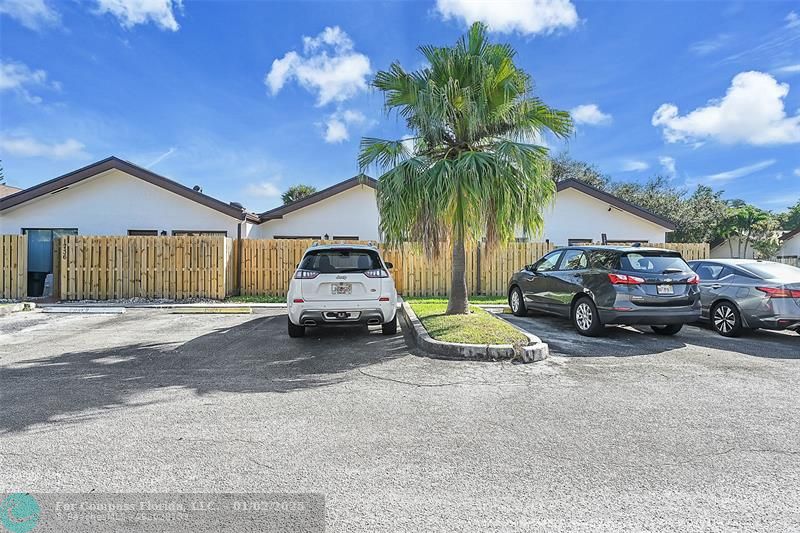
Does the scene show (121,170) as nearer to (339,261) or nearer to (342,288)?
(339,261)

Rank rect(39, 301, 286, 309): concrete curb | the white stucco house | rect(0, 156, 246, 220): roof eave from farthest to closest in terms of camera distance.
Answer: the white stucco house
rect(0, 156, 246, 220): roof eave
rect(39, 301, 286, 309): concrete curb

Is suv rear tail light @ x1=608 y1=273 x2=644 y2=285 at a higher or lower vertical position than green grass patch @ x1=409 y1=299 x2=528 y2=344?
higher

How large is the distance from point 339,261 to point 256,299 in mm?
7716

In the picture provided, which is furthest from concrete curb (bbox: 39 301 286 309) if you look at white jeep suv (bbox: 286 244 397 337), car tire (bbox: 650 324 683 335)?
car tire (bbox: 650 324 683 335)

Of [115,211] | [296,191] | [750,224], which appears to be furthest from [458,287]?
[296,191]

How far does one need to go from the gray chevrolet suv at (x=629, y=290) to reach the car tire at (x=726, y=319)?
99 cm

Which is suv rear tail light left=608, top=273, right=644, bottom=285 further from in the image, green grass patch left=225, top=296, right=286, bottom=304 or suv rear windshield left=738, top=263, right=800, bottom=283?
green grass patch left=225, top=296, right=286, bottom=304

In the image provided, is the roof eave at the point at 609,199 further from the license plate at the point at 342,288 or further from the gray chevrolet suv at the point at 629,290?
the license plate at the point at 342,288

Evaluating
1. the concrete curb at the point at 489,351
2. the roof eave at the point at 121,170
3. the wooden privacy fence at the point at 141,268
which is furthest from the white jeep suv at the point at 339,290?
the roof eave at the point at 121,170

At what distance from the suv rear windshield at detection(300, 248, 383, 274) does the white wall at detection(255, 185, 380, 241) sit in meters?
10.4

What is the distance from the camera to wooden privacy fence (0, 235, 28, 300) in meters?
13.6

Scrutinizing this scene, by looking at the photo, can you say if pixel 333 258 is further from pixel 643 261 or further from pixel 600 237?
pixel 600 237

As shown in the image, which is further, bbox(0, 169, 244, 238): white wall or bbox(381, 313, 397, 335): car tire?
bbox(0, 169, 244, 238): white wall

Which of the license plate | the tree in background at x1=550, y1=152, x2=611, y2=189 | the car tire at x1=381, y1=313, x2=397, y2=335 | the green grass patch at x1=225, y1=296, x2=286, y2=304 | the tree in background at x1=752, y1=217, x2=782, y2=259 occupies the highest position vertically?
the tree in background at x1=550, y1=152, x2=611, y2=189
